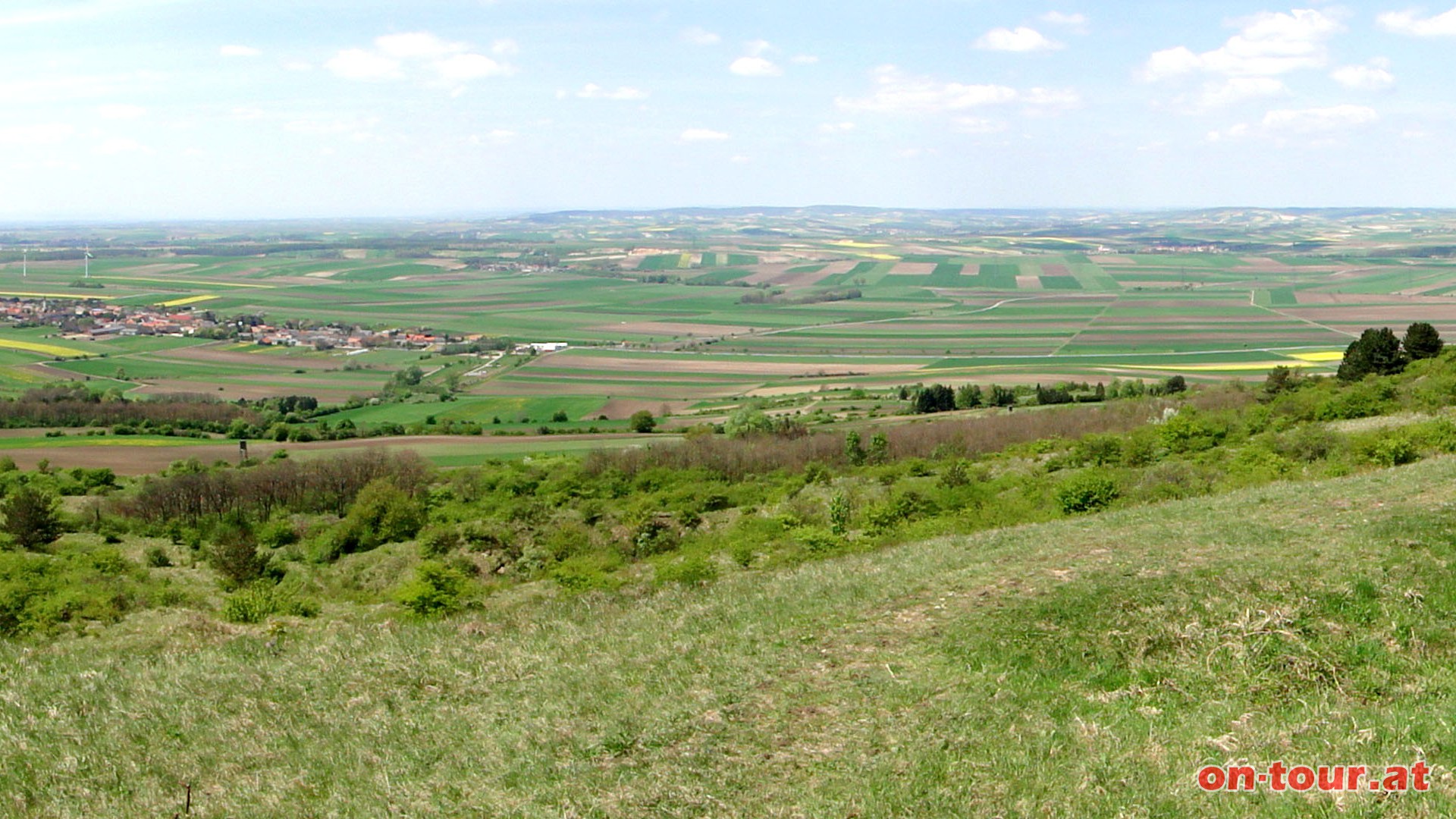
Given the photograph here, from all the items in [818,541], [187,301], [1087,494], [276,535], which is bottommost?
[276,535]

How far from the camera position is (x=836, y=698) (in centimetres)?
1154

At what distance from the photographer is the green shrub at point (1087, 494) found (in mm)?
30109

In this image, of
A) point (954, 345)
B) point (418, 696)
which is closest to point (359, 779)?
point (418, 696)

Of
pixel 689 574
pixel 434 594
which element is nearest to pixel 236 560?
pixel 434 594

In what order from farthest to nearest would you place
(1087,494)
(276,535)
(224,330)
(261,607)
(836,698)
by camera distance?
1. (224,330)
2. (276,535)
3. (1087,494)
4. (261,607)
5. (836,698)

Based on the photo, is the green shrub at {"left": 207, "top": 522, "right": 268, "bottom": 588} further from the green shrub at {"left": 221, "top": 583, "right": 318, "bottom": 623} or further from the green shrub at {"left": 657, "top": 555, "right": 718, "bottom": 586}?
the green shrub at {"left": 657, "top": 555, "right": 718, "bottom": 586}

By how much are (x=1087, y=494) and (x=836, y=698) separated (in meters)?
21.4

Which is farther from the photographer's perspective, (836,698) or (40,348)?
(40,348)

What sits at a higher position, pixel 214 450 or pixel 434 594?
pixel 434 594

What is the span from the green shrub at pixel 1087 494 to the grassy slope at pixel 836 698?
11.7 meters

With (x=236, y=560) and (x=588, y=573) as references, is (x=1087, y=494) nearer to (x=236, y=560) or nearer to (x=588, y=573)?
(x=588, y=573)

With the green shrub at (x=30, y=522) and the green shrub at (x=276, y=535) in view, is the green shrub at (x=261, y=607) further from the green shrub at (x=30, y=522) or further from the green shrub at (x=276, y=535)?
the green shrub at (x=30, y=522)

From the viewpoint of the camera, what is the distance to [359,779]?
34.7 ft

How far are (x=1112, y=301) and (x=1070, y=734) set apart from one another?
480 ft
